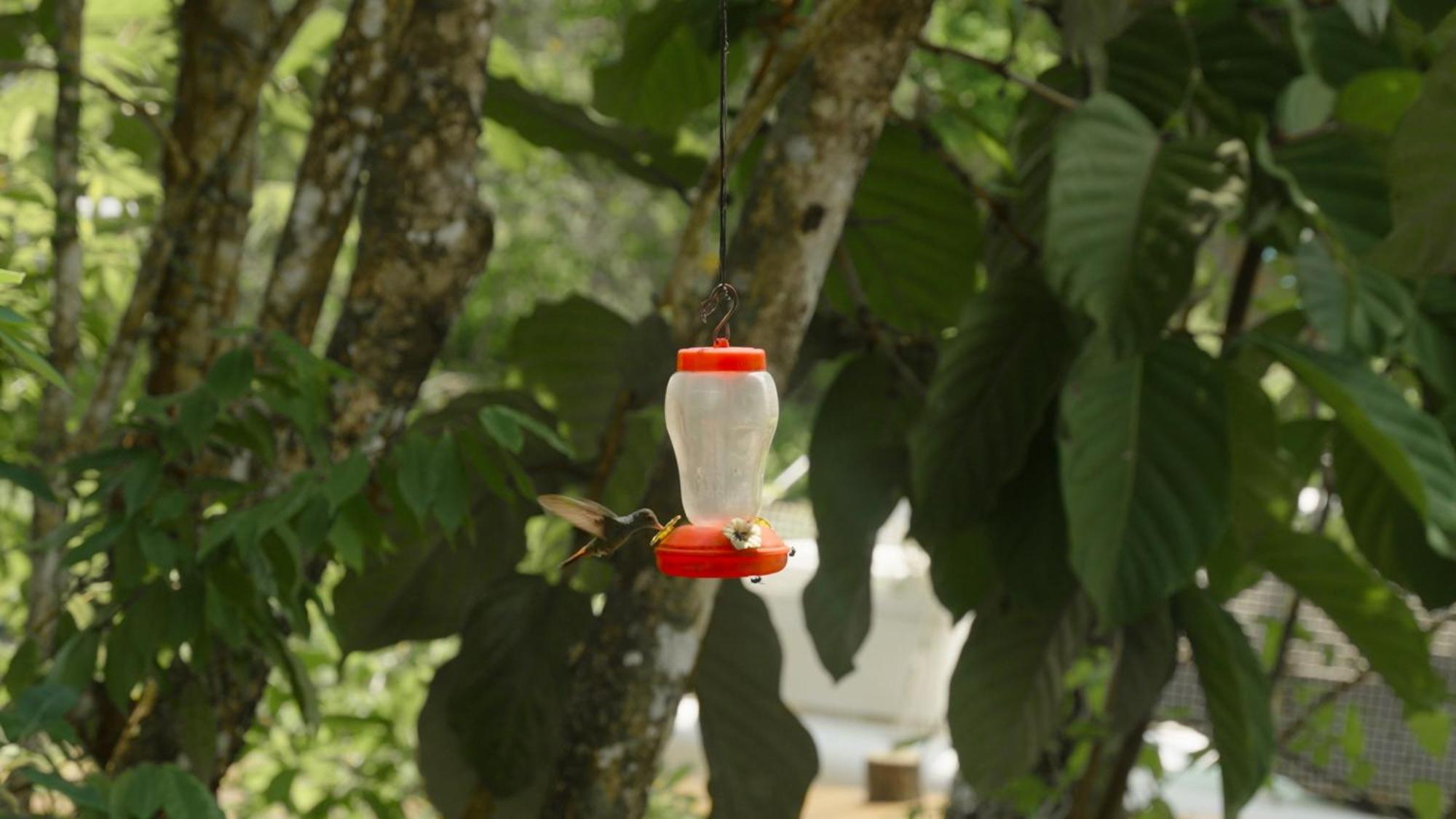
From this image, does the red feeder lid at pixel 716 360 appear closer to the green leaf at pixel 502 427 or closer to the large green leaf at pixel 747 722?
the green leaf at pixel 502 427

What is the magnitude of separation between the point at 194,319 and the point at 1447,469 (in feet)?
4.44

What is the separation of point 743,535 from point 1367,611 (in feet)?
3.92

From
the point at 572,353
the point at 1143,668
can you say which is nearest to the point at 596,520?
the point at 1143,668

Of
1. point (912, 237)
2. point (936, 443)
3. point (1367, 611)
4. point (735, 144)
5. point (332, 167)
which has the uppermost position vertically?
point (735, 144)

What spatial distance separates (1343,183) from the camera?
1758 mm

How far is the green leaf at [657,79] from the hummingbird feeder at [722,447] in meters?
1.20

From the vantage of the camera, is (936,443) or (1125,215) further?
(936,443)

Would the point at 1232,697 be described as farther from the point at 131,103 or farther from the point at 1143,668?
the point at 131,103

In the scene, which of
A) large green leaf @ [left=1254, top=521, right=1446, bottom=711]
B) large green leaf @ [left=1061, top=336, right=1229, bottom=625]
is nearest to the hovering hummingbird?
large green leaf @ [left=1061, top=336, right=1229, bottom=625]

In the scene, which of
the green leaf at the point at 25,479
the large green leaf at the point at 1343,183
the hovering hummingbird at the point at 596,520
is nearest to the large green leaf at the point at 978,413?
the large green leaf at the point at 1343,183

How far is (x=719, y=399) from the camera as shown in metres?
0.89

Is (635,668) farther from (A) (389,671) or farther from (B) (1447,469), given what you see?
(A) (389,671)

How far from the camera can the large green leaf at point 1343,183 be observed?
5.63ft

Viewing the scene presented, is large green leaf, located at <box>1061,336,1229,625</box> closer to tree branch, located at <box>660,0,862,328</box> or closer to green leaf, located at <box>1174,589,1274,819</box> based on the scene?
green leaf, located at <box>1174,589,1274,819</box>
